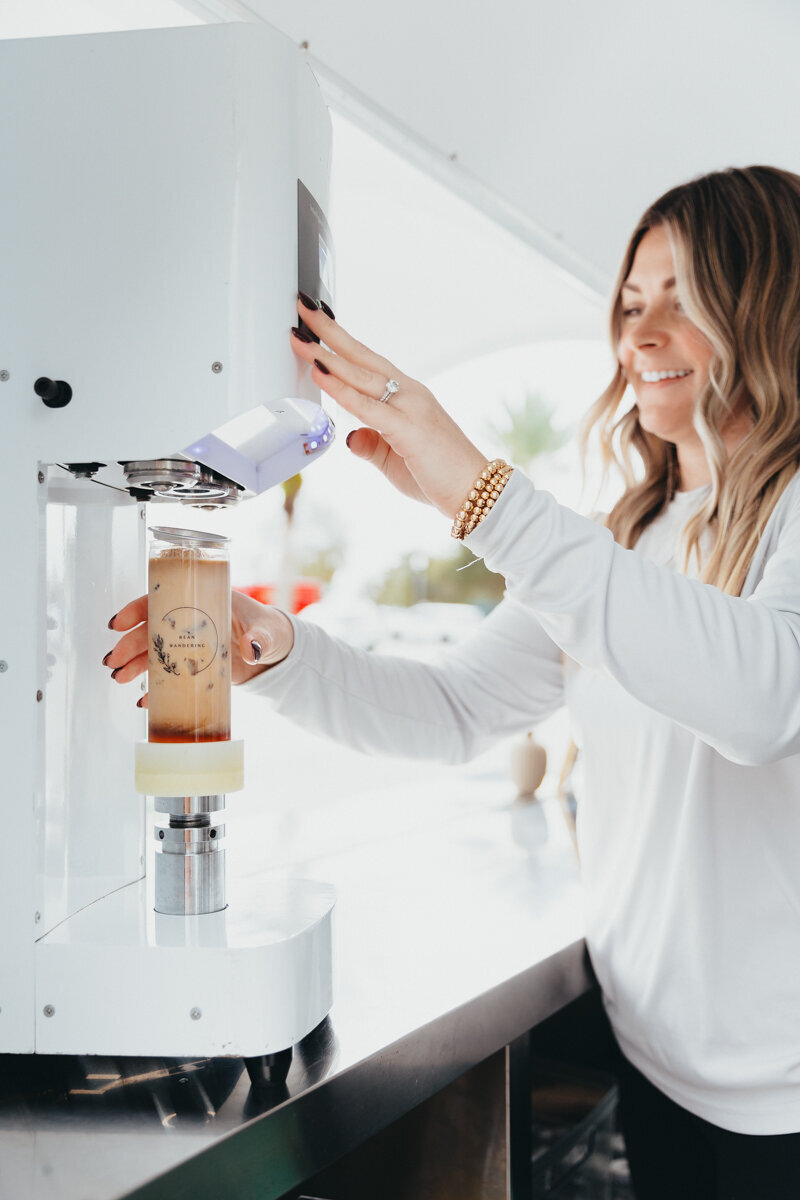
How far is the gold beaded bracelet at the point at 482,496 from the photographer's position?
0.83 meters

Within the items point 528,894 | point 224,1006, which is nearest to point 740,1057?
point 528,894

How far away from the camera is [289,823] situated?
1.98 metres

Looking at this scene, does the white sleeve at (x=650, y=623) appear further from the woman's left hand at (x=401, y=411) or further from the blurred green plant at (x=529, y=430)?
the blurred green plant at (x=529, y=430)

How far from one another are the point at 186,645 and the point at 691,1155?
797 mm

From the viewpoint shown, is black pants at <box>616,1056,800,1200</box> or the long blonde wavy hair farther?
the long blonde wavy hair

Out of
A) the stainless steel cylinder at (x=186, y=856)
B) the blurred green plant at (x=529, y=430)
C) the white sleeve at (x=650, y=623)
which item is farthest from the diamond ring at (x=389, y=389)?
the blurred green plant at (x=529, y=430)

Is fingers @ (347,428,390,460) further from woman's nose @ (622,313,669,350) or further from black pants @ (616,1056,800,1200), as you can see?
black pants @ (616,1056,800,1200)

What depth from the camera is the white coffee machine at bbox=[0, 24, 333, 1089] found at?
0.77 meters

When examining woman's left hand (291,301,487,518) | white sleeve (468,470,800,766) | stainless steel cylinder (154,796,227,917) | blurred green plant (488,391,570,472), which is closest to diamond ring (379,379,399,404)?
woman's left hand (291,301,487,518)

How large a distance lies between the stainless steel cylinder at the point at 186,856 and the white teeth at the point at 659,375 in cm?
76

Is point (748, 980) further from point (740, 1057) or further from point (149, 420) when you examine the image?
point (149, 420)

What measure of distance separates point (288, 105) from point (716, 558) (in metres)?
0.64

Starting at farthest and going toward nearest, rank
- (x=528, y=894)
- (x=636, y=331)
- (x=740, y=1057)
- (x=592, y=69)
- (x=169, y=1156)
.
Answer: (x=592, y=69), (x=528, y=894), (x=636, y=331), (x=740, y=1057), (x=169, y=1156)

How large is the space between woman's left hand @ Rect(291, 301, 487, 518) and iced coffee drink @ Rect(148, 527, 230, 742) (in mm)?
184
